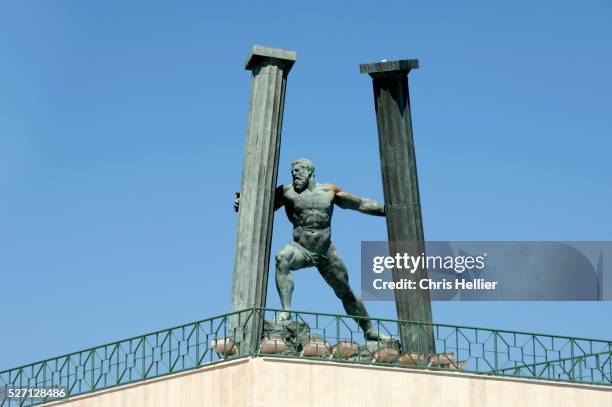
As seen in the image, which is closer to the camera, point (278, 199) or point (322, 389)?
point (322, 389)

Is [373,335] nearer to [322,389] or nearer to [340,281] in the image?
[340,281]

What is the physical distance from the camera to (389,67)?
23.1 meters

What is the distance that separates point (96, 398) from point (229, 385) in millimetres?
2146

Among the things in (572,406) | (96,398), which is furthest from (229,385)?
(572,406)

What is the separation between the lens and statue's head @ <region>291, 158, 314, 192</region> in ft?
74.5

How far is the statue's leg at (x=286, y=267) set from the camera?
72.6 ft

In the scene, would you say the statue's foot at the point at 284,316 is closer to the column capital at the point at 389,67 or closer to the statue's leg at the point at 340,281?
the statue's leg at the point at 340,281

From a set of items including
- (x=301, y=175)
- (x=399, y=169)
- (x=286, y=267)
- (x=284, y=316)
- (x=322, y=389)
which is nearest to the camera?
(x=322, y=389)

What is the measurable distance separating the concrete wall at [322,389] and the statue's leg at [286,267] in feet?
6.35

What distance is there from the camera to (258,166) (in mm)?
22578

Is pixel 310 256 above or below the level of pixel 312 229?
below

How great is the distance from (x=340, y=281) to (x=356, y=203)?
122cm

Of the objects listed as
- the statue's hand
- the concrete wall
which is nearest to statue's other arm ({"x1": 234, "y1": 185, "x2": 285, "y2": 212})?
the statue's hand

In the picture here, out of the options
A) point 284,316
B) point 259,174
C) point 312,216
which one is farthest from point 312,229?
point 284,316
